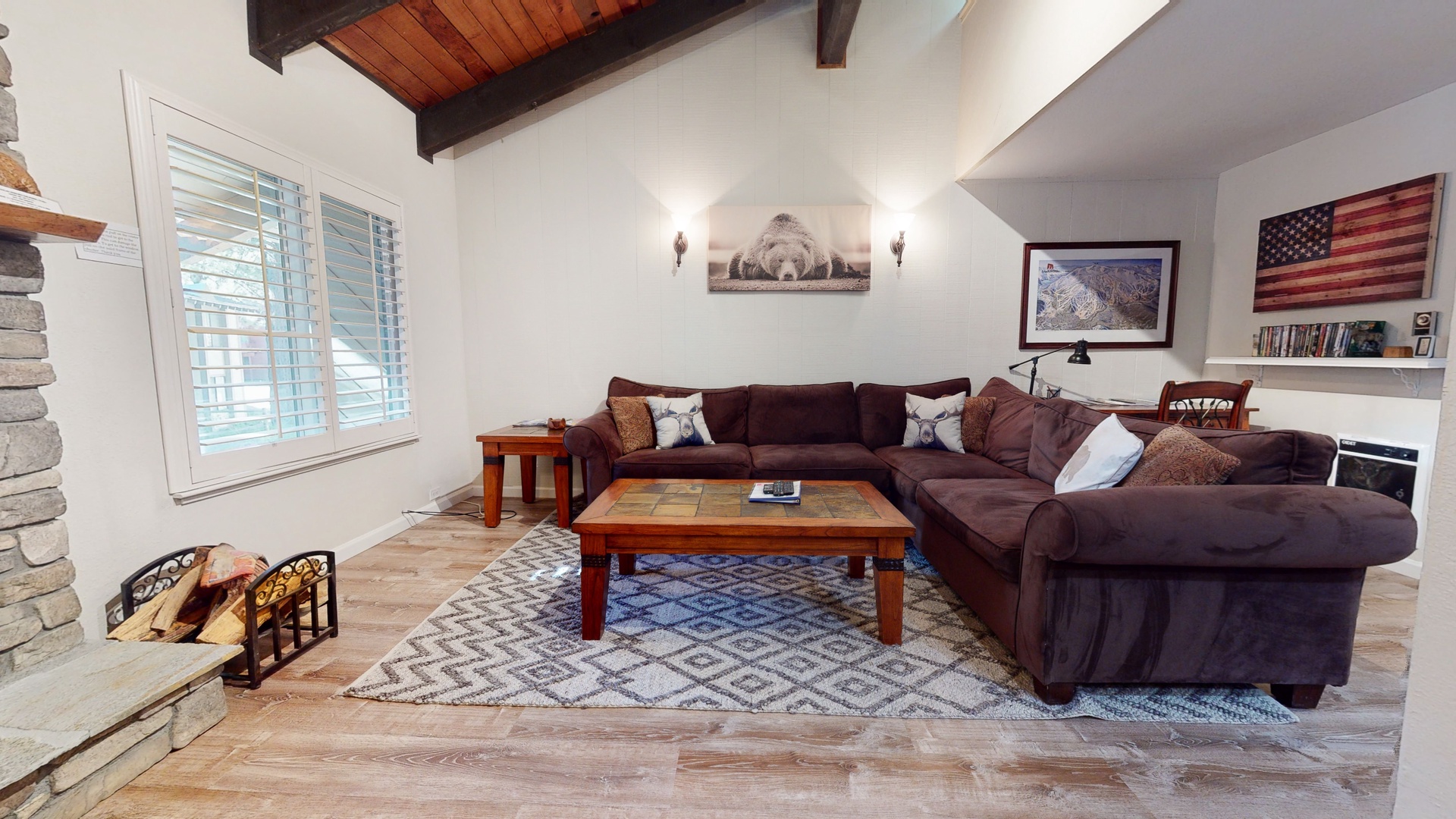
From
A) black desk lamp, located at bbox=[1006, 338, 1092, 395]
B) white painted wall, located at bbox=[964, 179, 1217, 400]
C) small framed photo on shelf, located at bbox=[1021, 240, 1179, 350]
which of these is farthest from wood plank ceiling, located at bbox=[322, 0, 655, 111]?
Answer: black desk lamp, located at bbox=[1006, 338, 1092, 395]

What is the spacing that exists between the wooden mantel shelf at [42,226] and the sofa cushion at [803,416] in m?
2.90

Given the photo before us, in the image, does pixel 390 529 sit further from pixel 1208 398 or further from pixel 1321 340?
pixel 1321 340

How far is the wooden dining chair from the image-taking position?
297 cm

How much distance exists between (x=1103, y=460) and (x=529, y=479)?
3.40 m

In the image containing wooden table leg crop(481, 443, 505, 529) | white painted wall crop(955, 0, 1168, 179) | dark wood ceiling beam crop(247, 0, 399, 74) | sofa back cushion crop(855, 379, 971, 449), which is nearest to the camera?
white painted wall crop(955, 0, 1168, 179)

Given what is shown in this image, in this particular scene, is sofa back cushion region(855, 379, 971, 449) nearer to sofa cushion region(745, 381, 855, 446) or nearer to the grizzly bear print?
sofa cushion region(745, 381, 855, 446)

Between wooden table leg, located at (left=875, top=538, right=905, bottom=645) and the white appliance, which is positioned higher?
the white appliance

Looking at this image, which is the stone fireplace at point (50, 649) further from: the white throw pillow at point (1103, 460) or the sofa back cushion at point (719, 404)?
the white throw pillow at point (1103, 460)

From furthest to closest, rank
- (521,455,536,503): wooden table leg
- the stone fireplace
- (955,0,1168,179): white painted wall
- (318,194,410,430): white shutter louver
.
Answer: (521,455,536,503): wooden table leg
(318,194,410,430): white shutter louver
(955,0,1168,179): white painted wall
the stone fireplace

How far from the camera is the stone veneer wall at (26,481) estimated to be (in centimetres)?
151

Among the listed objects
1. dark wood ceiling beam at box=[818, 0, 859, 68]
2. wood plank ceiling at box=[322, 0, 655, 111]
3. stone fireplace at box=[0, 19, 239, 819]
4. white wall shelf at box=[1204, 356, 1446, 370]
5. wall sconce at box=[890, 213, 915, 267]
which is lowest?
stone fireplace at box=[0, 19, 239, 819]

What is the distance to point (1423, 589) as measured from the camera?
563 millimetres

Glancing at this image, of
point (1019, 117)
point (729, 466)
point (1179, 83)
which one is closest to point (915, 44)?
point (1019, 117)

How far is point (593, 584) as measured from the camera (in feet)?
6.81
